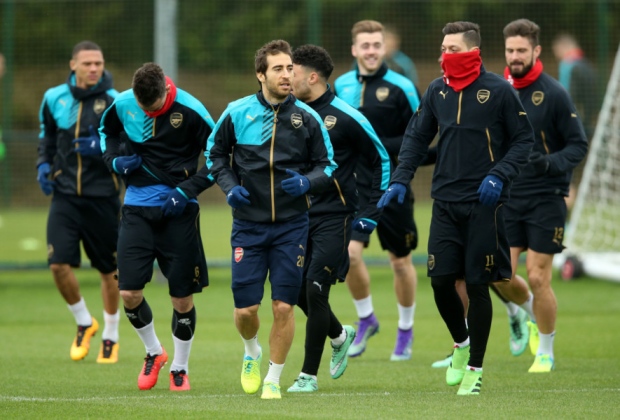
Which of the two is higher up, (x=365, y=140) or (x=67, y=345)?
(x=365, y=140)

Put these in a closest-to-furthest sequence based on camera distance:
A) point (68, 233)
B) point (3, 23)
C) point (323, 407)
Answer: point (323, 407) → point (68, 233) → point (3, 23)

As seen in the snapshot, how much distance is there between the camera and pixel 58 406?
7.14 meters

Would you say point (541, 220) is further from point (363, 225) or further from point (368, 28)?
point (368, 28)

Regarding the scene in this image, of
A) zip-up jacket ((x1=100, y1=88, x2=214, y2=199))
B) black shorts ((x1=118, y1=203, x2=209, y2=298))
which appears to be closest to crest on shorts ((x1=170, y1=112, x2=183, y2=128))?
zip-up jacket ((x1=100, y1=88, x2=214, y2=199))

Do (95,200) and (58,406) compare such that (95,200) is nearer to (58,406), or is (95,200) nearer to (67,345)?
(67,345)

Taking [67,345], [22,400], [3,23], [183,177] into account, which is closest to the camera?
[22,400]

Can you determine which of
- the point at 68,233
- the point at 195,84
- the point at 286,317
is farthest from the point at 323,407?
the point at 195,84

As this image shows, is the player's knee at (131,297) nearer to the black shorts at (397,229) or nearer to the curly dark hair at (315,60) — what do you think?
the curly dark hair at (315,60)

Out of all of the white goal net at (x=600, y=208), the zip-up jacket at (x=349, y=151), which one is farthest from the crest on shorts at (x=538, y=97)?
the white goal net at (x=600, y=208)

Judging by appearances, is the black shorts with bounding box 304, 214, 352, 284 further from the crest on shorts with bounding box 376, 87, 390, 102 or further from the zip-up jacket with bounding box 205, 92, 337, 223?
the crest on shorts with bounding box 376, 87, 390, 102

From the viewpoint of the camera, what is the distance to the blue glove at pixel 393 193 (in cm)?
770

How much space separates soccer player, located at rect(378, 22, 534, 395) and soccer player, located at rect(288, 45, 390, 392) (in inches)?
24.3

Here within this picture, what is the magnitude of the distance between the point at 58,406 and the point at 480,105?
10.6ft

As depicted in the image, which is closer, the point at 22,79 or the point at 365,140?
the point at 365,140
